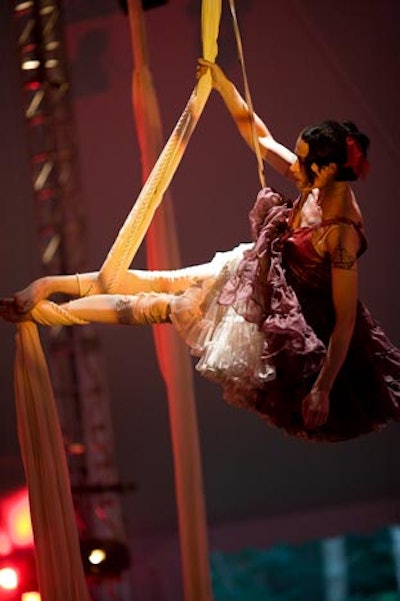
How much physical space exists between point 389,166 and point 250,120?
1.05 metres

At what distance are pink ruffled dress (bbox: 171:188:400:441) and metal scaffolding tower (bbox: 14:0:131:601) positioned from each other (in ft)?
3.52

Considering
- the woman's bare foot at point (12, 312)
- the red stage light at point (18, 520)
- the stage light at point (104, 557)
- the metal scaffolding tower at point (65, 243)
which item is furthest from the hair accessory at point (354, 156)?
the red stage light at point (18, 520)

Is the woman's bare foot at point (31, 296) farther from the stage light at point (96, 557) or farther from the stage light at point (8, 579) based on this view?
the stage light at point (8, 579)

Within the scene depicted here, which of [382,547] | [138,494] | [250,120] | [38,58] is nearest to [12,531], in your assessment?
[138,494]

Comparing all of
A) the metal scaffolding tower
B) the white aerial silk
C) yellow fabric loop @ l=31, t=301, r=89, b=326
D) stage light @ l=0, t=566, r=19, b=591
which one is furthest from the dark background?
yellow fabric loop @ l=31, t=301, r=89, b=326

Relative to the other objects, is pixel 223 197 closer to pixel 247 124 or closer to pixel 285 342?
pixel 247 124

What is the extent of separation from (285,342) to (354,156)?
44cm

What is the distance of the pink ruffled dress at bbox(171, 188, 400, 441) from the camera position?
2.88 m

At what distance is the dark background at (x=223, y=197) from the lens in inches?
156

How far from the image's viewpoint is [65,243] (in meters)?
3.97

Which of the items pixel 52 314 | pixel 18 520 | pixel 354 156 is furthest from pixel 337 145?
pixel 18 520

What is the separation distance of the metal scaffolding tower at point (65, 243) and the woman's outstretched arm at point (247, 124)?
1002 millimetres

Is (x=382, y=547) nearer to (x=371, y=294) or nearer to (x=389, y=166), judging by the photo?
(x=371, y=294)

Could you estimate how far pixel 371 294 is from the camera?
13.2 ft
